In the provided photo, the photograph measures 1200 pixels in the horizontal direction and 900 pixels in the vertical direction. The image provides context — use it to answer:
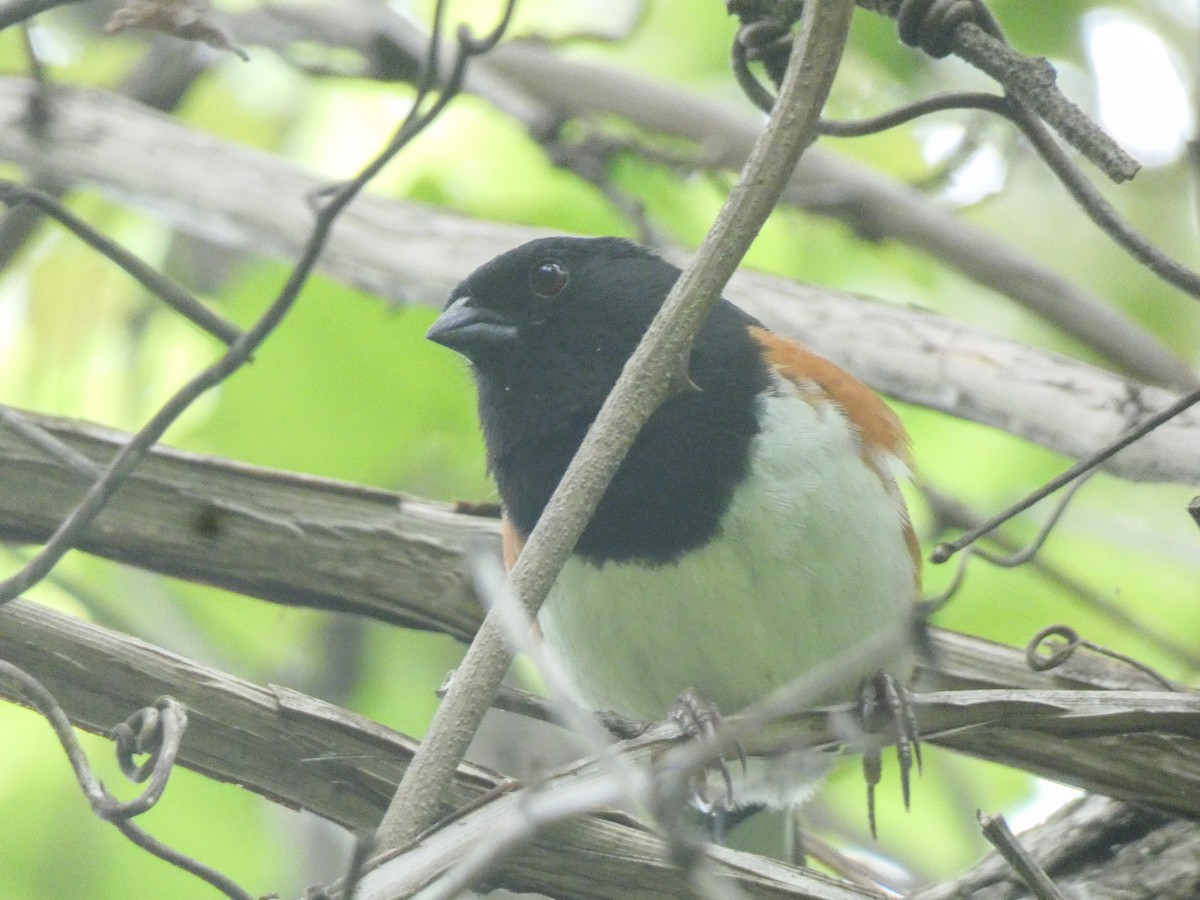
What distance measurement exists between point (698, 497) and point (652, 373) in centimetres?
100

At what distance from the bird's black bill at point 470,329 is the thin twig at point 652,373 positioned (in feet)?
4.37

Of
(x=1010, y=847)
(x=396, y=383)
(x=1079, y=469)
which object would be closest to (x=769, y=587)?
(x=1079, y=469)

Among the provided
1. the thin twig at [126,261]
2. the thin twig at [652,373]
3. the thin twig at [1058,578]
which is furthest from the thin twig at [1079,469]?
the thin twig at [1058,578]

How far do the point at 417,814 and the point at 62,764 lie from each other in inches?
105

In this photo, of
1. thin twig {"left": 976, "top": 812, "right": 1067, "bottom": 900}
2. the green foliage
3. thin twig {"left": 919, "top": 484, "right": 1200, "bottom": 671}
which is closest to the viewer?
thin twig {"left": 976, "top": 812, "right": 1067, "bottom": 900}

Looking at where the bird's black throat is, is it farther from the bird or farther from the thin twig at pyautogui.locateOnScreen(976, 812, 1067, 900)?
the thin twig at pyautogui.locateOnScreen(976, 812, 1067, 900)

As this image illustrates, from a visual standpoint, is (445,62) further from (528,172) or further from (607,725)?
(607,725)

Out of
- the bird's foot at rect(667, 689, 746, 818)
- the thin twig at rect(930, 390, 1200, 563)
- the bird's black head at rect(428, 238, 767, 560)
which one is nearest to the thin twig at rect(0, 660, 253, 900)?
the bird's foot at rect(667, 689, 746, 818)

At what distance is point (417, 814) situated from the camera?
4.53 feet

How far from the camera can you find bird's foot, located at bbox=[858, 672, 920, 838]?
78.8 inches

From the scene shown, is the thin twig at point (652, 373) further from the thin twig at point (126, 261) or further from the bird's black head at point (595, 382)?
the bird's black head at point (595, 382)

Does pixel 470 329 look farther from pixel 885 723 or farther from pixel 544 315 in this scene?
pixel 885 723

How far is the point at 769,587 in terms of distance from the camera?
2.46 metres

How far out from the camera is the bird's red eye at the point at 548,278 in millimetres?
2883
